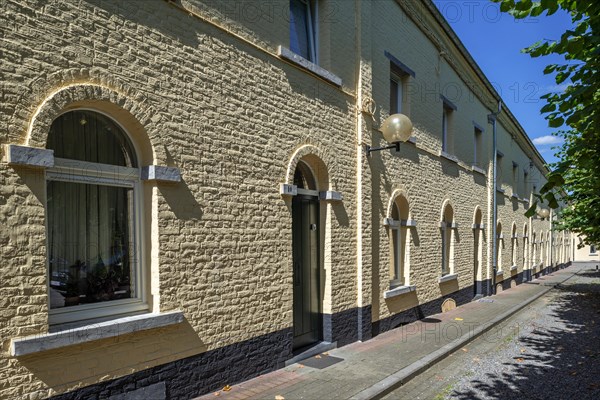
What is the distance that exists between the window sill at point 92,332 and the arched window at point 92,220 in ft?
0.83

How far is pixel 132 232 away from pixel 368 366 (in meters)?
4.05

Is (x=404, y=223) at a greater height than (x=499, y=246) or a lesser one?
greater

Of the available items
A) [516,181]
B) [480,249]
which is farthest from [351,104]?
[516,181]

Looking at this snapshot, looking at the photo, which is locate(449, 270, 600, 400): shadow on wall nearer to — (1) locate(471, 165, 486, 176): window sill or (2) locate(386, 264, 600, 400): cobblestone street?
(2) locate(386, 264, 600, 400): cobblestone street

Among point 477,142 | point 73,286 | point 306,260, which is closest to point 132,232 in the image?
point 73,286

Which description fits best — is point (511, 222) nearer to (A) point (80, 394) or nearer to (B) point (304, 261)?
(B) point (304, 261)

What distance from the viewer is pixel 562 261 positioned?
38812mm

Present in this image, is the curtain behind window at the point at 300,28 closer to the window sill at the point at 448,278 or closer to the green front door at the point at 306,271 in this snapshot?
the green front door at the point at 306,271

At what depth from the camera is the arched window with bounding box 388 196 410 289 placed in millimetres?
9797

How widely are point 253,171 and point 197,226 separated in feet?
3.91

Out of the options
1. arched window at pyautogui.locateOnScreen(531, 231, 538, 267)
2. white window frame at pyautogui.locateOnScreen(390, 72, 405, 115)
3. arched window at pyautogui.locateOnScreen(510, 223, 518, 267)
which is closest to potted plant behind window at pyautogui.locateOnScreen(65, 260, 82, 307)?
white window frame at pyautogui.locateOnScreen(390, 72, 405, 115)

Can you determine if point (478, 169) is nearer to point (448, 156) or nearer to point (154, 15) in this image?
point (448, 156)

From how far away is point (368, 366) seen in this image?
6.30m

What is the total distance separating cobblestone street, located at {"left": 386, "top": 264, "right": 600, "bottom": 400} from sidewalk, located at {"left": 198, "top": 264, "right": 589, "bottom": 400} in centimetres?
19
